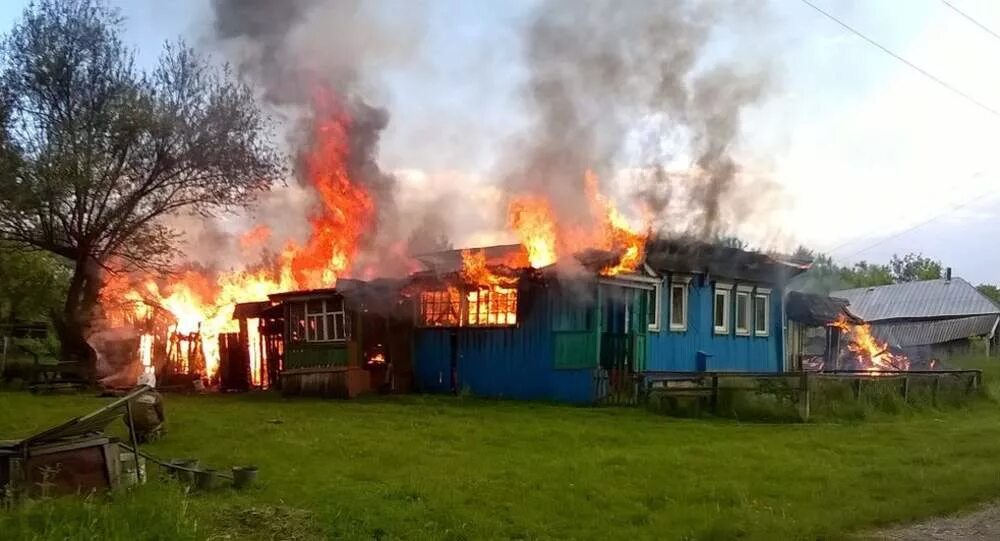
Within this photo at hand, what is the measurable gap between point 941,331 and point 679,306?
1374 inches

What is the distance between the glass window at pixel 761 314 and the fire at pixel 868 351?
5.65 m

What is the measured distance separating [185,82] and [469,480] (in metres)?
22.1

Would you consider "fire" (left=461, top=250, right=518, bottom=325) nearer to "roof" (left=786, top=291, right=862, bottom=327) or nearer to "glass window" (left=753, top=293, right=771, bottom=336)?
"glass window" (left=753, top=293, right=771, bottom=336)

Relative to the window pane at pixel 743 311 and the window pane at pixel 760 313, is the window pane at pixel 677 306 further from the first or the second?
the window pane at pixel 760 313

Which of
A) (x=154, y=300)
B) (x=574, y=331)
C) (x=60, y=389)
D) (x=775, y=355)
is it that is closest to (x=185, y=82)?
(x=154, y=300)

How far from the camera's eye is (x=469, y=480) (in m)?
10.4

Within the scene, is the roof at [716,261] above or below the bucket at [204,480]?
above

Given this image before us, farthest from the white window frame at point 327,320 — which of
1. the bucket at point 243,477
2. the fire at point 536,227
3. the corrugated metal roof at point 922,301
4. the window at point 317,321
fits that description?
the corrugated metal roof at point 922,301

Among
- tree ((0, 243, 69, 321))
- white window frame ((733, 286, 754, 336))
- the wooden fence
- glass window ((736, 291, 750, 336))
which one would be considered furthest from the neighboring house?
tree ((0, 243, 69, 321))

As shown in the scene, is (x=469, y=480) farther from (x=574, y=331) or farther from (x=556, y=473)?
(x=574, y=331)

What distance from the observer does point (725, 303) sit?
25.9m

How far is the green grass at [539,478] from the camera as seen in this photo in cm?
798

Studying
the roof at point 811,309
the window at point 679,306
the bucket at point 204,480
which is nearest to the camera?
the bucket at point 204,480

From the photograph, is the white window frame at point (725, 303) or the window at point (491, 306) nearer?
the window at point (491, 306)
